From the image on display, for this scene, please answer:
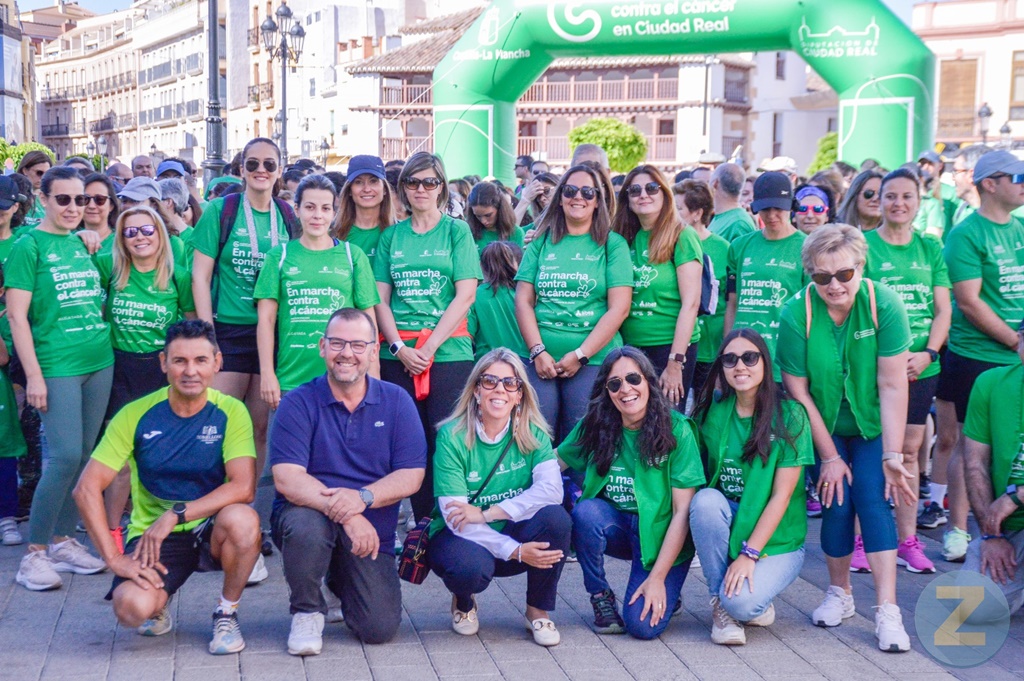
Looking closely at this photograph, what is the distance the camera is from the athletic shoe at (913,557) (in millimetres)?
5695

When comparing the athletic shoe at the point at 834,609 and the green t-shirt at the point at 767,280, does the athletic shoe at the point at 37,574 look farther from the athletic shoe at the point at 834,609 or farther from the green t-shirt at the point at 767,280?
the green t-shirt at the point at 767,280

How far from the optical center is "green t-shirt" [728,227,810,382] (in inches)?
245

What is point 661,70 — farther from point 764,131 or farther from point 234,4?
point 234,4

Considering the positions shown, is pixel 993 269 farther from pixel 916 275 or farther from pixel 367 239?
pixel 367 239

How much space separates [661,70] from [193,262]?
4535 cm

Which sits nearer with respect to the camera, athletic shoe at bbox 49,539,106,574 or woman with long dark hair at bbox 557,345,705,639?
woman with long dark hair at bbox 557,345,705,639

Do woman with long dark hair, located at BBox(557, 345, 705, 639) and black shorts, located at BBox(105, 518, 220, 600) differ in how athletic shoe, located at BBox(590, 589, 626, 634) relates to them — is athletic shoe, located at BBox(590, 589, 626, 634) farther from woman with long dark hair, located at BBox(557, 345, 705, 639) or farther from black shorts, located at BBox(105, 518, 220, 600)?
black shorts, located at BBox(105, 518, 220, 600)

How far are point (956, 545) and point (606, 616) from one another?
216 cm

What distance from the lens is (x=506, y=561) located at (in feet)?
15.6

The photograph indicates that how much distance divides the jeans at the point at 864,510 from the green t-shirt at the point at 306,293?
93.1 inches

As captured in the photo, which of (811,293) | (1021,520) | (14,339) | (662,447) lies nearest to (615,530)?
(662,447)

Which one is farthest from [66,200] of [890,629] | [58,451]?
[890,629]

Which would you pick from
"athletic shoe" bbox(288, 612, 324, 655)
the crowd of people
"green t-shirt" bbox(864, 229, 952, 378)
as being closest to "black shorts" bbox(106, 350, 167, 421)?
the crowd of people

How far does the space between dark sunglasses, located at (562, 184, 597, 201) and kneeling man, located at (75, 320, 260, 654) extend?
2.01 m
